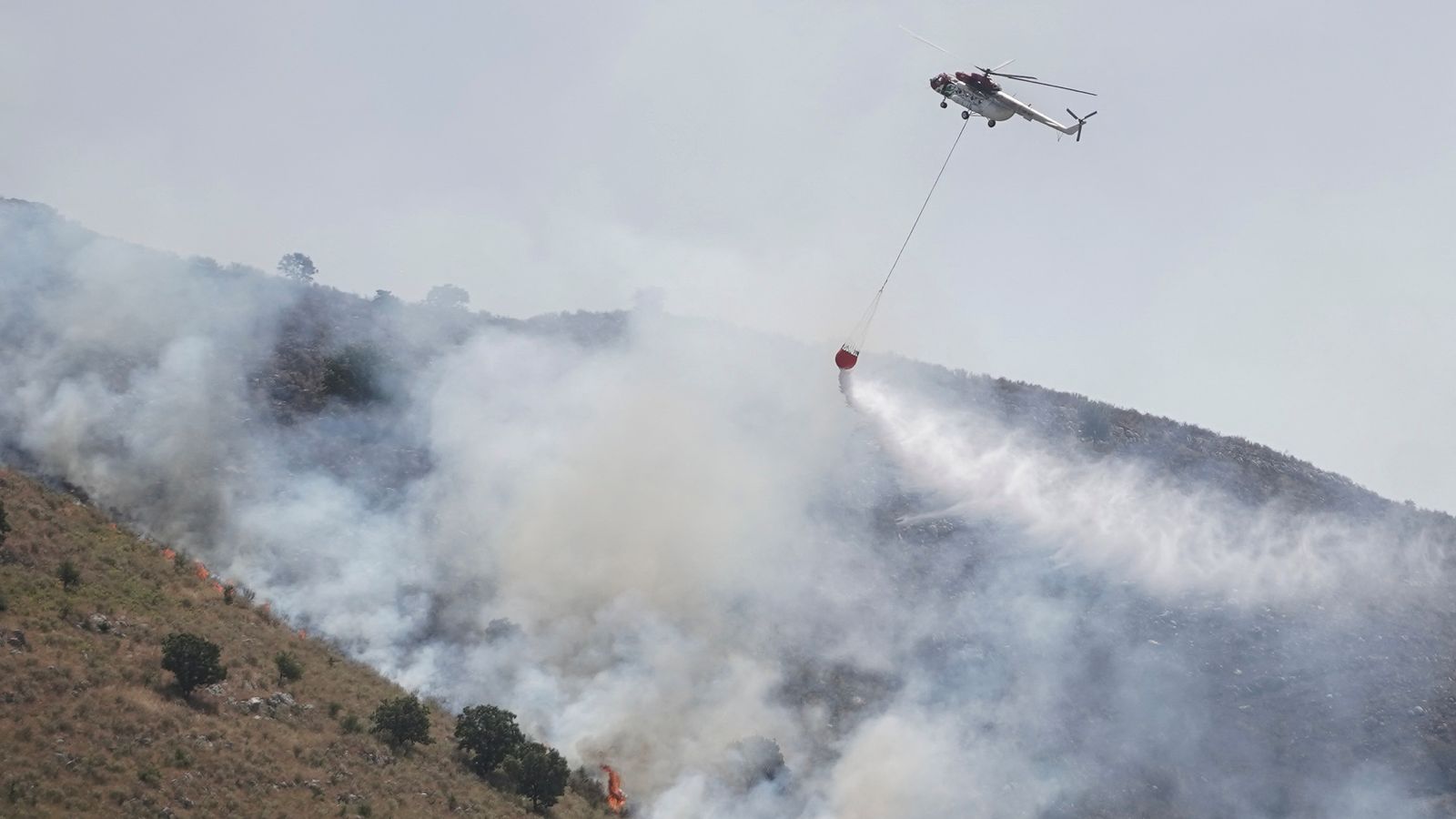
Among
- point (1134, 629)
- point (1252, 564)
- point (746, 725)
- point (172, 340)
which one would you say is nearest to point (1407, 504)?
point (1252, 564)

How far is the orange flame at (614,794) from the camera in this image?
1992 inches

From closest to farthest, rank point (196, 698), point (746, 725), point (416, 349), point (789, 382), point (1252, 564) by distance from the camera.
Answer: point (196, 698) < point (746, 725) < point (1252, 564) < point (416, 349) < point (789, 382)

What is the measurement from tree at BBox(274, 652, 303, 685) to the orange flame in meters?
13.8

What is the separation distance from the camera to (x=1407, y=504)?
3474 inches

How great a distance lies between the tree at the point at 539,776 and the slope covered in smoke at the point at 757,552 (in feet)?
21.1

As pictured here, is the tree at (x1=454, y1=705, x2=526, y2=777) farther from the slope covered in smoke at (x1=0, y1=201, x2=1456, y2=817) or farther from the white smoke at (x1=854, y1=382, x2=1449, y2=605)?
the white smoke at (x1=854, y1=382, x2=1449, y2=605)

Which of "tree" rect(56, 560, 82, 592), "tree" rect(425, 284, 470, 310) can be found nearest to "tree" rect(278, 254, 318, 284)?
"tree" rect(425, 284, 470, 310)

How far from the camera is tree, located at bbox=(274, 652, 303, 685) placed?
47.9 metres

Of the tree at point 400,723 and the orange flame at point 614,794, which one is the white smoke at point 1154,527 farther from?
the tree at point 400,723

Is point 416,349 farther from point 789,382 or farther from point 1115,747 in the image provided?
point 1115,747

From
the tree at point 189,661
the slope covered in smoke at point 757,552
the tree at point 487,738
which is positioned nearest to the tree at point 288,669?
the tree at point 189,661

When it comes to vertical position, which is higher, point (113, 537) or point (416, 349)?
point (416, 349)

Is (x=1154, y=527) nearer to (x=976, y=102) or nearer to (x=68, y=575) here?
(x=976, y=102)

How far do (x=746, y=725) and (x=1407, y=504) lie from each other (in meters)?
58.5
